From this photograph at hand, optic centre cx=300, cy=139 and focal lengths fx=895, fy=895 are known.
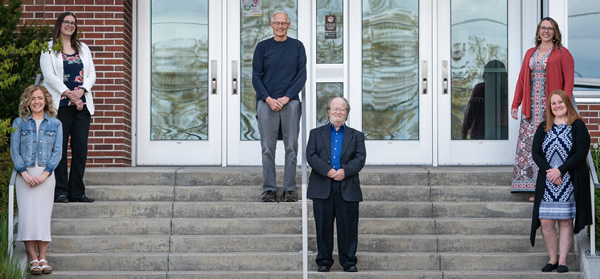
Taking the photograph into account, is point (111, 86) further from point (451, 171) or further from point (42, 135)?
point (451, 171)

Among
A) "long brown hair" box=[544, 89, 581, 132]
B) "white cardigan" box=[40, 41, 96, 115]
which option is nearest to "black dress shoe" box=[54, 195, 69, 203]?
"white cardigan" box=[40, 41, 96, 115]

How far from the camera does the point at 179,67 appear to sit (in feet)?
32.9

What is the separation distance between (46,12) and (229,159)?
2.53 m

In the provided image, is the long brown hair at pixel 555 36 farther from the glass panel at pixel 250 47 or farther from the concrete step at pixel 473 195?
the glass panel at pixel 250 47

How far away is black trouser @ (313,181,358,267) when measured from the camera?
703cm

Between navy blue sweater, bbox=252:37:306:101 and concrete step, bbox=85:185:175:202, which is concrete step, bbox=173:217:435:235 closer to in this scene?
concrete step, bbox=85:185:175:202

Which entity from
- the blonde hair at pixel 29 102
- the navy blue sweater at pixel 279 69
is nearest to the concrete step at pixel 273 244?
the navy blue sweater at pixel 279 69

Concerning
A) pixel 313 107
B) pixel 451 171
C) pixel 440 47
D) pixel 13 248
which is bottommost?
pixel 13 248

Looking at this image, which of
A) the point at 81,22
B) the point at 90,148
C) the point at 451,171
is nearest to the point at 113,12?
the point at 81,22

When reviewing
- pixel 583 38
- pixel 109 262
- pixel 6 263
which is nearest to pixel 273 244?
pixel 109 262

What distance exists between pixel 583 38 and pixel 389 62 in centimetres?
215

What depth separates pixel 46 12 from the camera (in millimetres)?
9625

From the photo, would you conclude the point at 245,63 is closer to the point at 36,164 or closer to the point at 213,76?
the point at 213,76

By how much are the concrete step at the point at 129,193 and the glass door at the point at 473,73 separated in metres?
3.23
